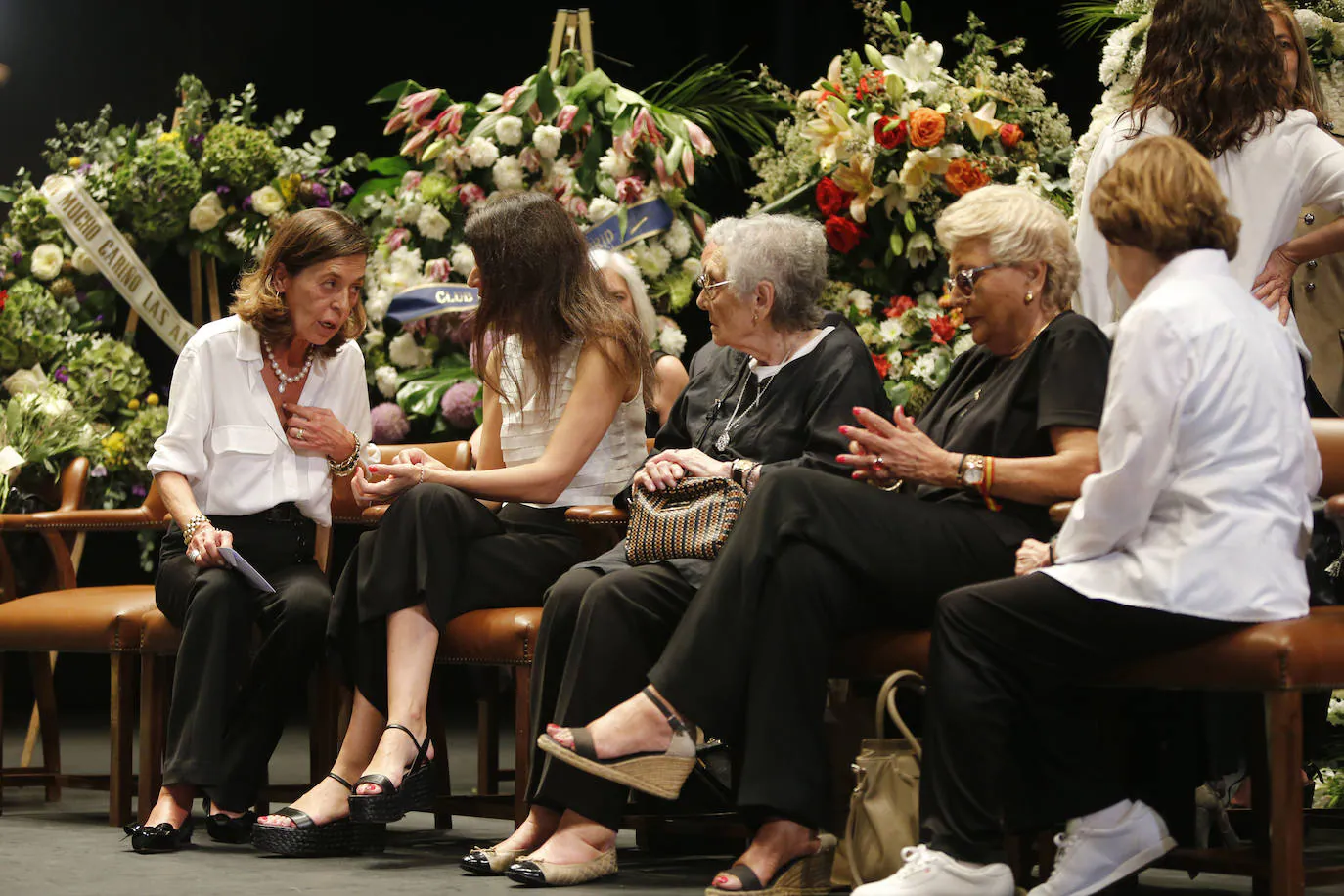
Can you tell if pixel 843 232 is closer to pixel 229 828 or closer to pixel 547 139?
pixel 547 139

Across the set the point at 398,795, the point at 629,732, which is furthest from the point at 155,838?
the point at 629,732

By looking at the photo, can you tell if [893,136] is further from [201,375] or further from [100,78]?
[100,78]

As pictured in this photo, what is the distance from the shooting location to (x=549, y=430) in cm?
364

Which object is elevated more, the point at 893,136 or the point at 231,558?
the point at 893,136

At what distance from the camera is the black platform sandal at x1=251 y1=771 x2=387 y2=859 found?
328cm

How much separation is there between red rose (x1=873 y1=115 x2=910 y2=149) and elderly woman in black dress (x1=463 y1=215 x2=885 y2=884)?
0.92 meters

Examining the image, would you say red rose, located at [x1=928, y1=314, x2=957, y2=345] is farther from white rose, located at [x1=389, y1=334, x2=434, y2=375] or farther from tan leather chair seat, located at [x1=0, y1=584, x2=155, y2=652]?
tan leather chair seat, located at [x1=0, y1=584, x2=155, y2=652]

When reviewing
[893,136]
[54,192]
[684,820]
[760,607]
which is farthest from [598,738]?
[54,192]

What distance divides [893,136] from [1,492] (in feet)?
8.13

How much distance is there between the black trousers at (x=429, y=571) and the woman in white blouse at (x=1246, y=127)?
127 cm

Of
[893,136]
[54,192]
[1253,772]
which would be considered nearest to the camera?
[1253,772]

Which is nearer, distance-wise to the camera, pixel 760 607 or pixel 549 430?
pixel 760 607

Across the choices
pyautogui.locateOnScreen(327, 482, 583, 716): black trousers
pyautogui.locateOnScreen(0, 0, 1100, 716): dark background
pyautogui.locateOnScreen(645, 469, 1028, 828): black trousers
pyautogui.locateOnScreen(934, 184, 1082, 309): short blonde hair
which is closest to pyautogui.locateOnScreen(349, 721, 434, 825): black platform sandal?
pyautogui.locateOnScreen(327, 482, 583, 716): black trousers

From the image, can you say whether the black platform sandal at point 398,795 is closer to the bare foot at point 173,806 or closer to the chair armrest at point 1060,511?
the bare foot at point 173,806
